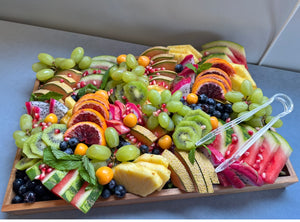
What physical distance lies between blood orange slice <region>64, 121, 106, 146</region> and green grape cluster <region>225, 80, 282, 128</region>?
2.44 feet

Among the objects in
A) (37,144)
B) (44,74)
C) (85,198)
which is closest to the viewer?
(85,198)

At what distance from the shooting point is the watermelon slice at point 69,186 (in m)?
1.45

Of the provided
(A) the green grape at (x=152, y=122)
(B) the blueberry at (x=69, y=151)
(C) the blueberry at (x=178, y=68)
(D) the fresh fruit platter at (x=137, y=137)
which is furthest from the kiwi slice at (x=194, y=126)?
(B) the blueberry at (x=69, y=151)

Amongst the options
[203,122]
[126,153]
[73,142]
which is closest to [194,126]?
[203,122]

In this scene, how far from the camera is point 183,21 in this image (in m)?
2.14

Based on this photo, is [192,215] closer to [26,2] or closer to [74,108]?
[74,108]

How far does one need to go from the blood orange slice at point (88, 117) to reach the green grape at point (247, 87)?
0.81 meters

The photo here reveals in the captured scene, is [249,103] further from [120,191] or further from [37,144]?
[37,144]

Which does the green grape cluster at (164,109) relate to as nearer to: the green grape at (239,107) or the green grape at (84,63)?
the green grape at (239,107)

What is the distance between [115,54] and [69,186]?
1145 millimetres

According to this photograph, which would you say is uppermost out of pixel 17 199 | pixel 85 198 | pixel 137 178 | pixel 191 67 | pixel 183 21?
pixel 183 21

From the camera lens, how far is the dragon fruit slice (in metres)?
1.85

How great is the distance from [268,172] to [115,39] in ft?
4.66

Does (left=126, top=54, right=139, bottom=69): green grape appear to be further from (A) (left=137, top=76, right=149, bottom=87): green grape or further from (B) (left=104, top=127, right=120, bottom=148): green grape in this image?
(B) (left=104, top=127, right=120, bottom=148): green grape
